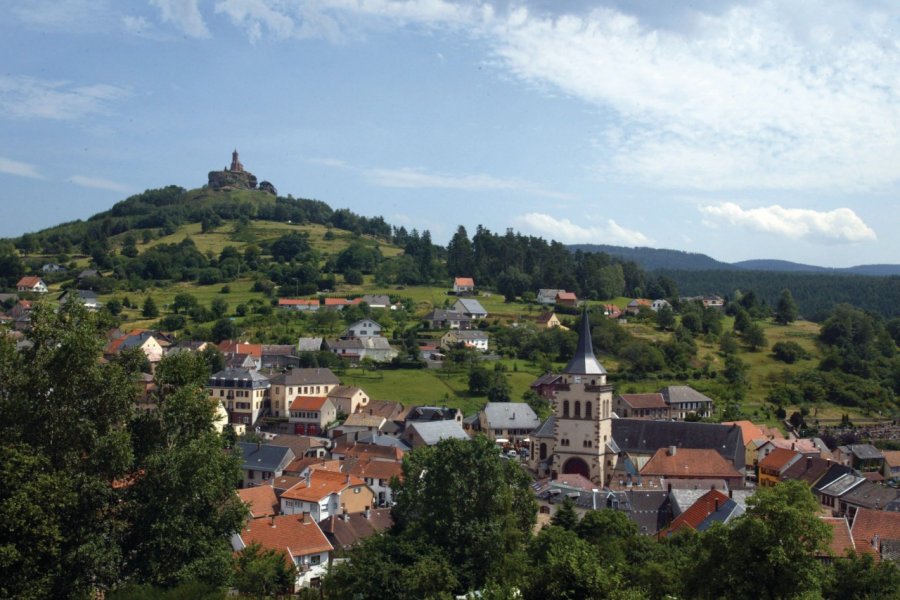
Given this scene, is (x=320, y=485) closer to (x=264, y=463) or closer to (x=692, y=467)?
(x=264, y=463)

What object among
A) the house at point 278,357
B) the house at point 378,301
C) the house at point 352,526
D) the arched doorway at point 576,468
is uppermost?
the house at point 378,301

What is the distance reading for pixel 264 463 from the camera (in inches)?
2341

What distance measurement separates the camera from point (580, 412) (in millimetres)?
57312

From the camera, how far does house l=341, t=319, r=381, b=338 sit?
9775 centimetres

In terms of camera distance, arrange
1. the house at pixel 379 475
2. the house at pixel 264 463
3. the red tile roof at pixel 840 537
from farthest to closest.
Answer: the house at pixel 264 463
the house at pixel 379 475
the red tile roof at pixel 840 537

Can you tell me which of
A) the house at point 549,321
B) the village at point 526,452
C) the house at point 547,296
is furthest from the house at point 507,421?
the house at point 547,296

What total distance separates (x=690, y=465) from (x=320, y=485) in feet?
75.2

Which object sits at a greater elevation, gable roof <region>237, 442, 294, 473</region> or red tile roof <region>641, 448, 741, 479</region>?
red tile roof <region>641, 448, 741, 479</region>

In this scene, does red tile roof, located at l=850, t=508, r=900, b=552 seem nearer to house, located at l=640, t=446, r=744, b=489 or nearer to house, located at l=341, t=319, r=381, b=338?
house, located at l=640, t=446, r=744, b=489

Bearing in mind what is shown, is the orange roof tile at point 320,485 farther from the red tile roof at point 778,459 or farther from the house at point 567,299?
the house at point 567,299

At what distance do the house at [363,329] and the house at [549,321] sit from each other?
2049cm

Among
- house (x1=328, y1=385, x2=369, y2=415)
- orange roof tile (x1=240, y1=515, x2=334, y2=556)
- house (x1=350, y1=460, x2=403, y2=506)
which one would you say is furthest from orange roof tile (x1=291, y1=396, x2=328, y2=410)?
orange roof tile (x1=240, y1=515, x2=334, y2=556)

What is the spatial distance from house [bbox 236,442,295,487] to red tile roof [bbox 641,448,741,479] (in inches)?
933

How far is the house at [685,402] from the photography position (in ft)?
263
